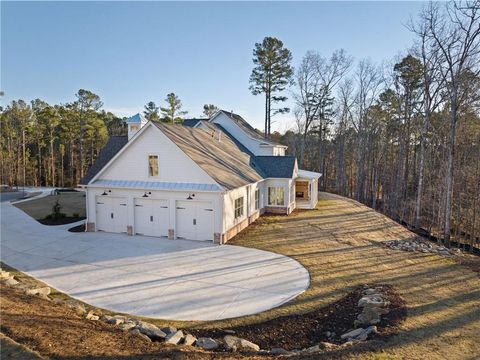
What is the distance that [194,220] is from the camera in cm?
1568

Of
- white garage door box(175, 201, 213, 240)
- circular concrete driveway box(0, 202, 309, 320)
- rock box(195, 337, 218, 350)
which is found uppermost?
white garage door box(175, 201, 213, 240)

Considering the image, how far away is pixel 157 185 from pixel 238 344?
1077cm

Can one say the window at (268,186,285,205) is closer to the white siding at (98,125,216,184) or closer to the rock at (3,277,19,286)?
the white siding at (98,125,216,184)

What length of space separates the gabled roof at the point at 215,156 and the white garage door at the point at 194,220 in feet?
5.29

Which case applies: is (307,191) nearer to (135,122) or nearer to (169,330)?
(135,122)

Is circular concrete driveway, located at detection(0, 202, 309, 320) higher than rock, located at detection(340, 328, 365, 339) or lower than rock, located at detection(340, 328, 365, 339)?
lower

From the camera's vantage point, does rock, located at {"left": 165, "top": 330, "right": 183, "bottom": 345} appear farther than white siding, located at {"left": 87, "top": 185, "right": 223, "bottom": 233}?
No

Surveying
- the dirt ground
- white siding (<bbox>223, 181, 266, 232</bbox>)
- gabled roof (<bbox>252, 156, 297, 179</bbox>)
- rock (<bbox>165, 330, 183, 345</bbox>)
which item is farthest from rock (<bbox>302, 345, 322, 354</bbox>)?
gabled roof (<bbox>252, 156, 297, 179</bbox>)

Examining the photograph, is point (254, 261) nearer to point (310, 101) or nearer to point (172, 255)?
point (172, 255)

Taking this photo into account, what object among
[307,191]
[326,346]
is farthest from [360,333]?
[307,191]

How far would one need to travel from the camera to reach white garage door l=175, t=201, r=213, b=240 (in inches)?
608

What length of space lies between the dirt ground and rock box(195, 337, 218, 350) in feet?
2.06

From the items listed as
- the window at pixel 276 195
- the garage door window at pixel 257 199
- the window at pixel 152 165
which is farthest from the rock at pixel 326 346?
the window at pixel 276 195

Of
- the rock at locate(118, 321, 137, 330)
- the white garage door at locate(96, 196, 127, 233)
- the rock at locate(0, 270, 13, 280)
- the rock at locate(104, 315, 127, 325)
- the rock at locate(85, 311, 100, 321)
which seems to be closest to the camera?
the rock at locate(118, 321, 137, 330)
